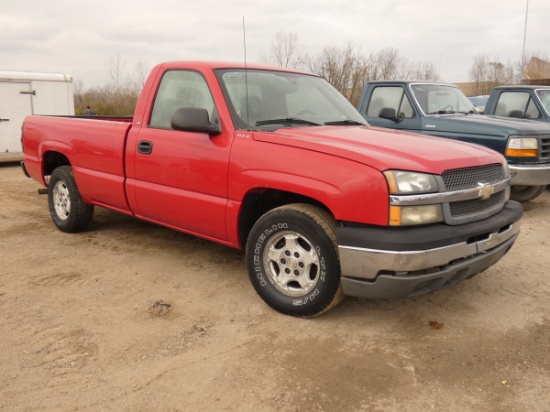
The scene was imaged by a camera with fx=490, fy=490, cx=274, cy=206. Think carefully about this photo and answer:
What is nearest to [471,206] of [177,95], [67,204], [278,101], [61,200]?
[278,101]

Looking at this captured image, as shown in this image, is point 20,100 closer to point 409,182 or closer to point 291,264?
point 291,264

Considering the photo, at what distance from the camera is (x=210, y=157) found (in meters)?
3.90

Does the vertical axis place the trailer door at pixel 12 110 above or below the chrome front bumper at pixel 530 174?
above

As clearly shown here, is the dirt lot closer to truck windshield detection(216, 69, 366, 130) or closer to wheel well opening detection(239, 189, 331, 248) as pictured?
wheel well opening detection(239, 189, 331, 248)

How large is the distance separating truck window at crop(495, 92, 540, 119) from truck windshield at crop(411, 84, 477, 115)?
1150 millimetres

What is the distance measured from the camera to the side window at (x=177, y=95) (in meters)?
4.18

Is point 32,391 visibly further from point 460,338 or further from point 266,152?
point 460,338

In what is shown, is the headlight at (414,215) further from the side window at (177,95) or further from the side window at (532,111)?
the side window at (532,111)

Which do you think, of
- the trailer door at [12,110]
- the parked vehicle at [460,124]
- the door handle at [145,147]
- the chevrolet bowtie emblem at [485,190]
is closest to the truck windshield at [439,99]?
the parked vehicle at [460,124]

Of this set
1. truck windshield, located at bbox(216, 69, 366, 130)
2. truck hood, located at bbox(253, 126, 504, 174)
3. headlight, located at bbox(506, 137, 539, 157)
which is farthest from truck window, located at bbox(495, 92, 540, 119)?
truck hood, located at bbox(253, 126, 504, 174)

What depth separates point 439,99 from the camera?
7.98 m

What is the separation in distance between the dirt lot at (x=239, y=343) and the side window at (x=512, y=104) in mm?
4761

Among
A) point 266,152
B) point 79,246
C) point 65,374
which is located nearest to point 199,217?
point 266,152

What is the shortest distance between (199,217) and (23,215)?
3.90m
